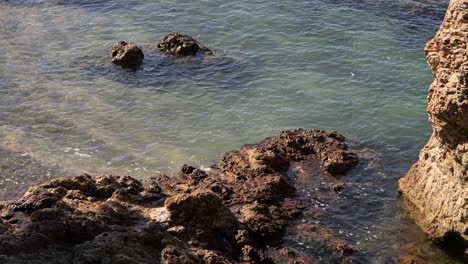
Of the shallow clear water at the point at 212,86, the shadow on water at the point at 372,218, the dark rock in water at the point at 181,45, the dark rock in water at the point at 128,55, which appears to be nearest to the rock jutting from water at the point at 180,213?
the shadow on water at the point at 372,218

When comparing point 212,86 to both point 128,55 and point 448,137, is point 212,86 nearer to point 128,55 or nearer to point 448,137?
point 128,55

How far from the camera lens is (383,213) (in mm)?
18312

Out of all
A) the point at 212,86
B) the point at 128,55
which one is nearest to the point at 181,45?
the point at 128,55

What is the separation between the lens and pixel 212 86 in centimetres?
2622

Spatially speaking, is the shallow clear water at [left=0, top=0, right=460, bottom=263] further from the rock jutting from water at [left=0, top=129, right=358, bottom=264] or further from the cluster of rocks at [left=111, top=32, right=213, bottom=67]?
the rock jutting from water at [left=0, top=129, right=358, bottom=264]

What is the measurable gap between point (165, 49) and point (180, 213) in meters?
14.7

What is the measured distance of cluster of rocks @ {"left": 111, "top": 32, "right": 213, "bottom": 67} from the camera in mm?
27844

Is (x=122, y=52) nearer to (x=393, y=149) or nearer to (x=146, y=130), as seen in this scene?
(x=146, y=130)

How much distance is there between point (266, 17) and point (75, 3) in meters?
10.8

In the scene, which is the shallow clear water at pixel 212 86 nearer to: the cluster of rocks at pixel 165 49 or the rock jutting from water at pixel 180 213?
the cluster of rocks at pixel 165 49

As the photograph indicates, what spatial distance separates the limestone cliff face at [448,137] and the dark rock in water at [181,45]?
13414 mm

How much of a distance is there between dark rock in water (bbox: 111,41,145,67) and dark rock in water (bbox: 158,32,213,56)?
1335 mm

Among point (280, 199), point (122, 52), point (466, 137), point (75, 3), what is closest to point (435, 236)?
point (466, 137)

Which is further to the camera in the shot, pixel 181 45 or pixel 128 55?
pixel 181 45
